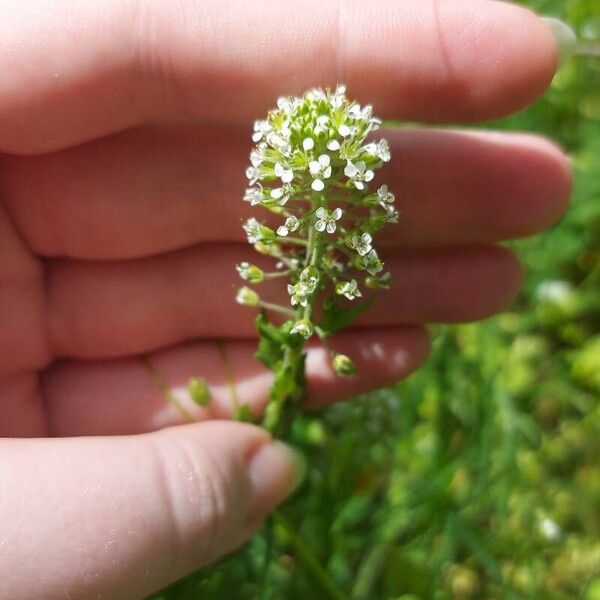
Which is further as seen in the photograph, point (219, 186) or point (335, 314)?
point (219, 186)

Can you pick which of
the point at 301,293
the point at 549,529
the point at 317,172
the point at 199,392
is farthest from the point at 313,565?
the point at 317,172

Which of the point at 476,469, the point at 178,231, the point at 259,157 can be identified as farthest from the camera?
the point at 476,469

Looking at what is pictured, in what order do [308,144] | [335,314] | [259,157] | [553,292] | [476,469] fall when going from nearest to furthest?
1. [308,144]
2. [259,157]
3. [335,314]
4. [476,469]
5. [553,292]

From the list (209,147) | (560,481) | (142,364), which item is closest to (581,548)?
(560,481)

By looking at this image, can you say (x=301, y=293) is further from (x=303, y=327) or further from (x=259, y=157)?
(x=259, y=157)

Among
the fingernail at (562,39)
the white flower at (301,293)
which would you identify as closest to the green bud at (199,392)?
the white flower at (301,293)

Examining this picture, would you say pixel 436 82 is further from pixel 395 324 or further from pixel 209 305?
pixel 209 305
